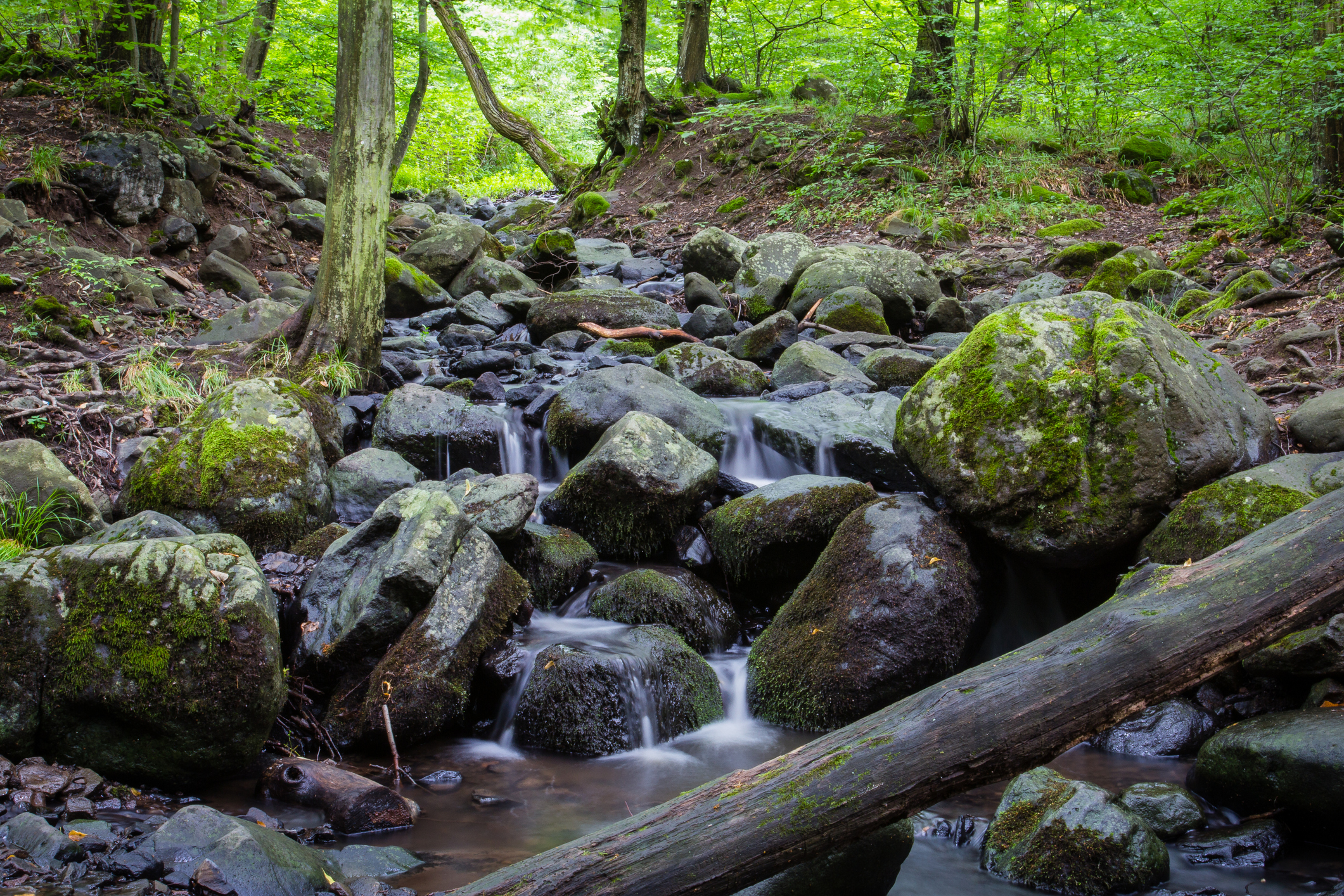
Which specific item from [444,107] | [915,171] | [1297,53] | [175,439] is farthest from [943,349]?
[444,107]

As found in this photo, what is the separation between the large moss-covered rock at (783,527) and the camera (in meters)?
5.73

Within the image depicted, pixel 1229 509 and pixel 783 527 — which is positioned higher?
pixel 1229 509

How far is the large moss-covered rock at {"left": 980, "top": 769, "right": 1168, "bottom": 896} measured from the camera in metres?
3.17

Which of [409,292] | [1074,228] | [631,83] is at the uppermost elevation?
[631,83]

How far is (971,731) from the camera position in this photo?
Answer: 8.45 feet

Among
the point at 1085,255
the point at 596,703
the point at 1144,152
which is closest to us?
the point at 596,703

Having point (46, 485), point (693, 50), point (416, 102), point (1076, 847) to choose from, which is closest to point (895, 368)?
point (1076, 847)

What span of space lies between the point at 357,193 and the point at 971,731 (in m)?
7.19

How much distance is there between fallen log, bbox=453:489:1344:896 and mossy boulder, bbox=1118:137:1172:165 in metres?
13.4

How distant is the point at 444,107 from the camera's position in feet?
93.3

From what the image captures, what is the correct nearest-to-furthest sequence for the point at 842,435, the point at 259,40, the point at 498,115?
the point at 842,435 < the point at 259,40 < the point at 498,115

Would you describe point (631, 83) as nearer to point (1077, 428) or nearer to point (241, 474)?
point (241, 474)

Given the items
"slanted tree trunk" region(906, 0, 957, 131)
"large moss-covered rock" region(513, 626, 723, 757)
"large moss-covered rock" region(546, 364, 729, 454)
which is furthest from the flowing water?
"slanted tree trunk" region(906, 0, 957, 131)

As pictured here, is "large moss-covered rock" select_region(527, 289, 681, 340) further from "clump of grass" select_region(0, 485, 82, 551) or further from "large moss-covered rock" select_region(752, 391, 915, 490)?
"clump of grass" select_region(0, 485, 82, 551)
